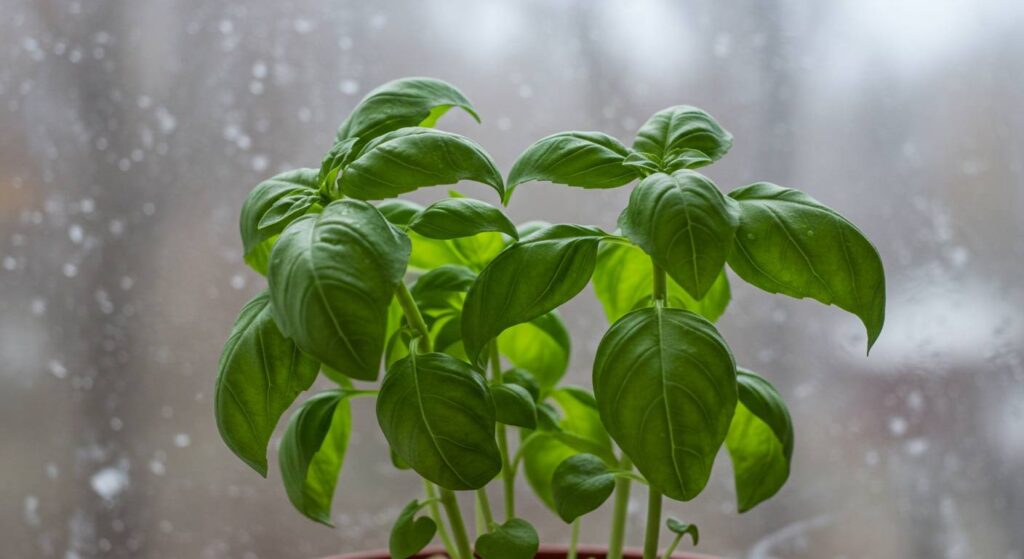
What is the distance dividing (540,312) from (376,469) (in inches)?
29.3

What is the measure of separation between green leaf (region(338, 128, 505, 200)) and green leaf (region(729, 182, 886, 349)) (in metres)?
0.16

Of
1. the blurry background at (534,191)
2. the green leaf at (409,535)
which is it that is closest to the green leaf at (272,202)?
the green leaf at (409,535)

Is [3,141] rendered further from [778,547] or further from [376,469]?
[778,547]

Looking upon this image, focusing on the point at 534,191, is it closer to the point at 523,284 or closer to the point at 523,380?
the point at 523,380

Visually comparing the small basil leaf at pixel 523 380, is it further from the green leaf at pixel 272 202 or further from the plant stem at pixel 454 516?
the green leaf at pixel 272 202

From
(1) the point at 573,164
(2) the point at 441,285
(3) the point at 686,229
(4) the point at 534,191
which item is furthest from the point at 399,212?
(4) the point at 534,191

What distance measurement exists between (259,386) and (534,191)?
70 centimetres

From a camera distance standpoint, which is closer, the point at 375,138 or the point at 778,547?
the point at 375,138

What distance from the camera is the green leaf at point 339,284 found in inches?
19.0

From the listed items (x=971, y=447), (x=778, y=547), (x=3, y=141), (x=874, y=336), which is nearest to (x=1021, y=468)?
(x=971, y=447)

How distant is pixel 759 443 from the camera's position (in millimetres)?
727

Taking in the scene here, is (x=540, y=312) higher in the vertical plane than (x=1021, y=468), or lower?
higher

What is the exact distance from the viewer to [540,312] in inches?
23.6

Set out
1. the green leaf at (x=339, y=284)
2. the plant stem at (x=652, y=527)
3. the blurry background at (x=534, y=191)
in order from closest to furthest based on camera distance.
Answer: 1. the green leaf at (x=339, y=284)
2. the plant stem at (x=652, y=527)
3. the blurry background at (x=534, y=191)
